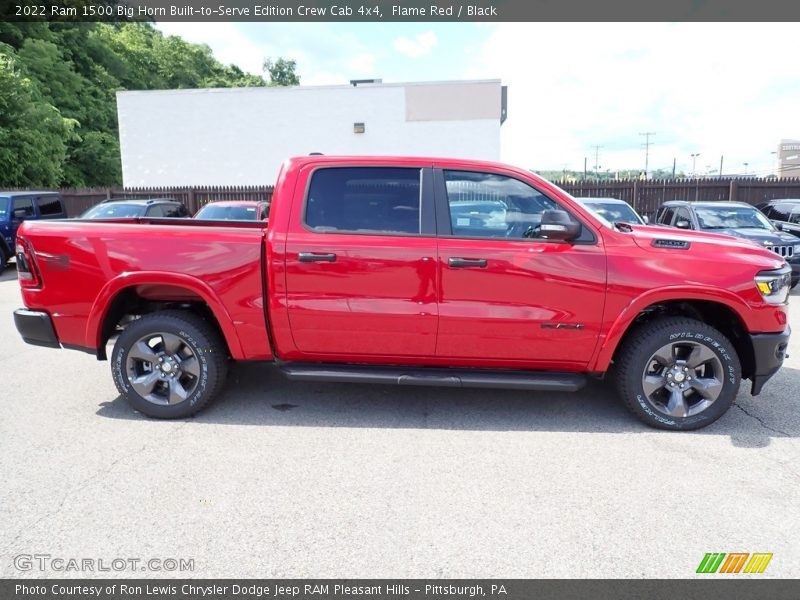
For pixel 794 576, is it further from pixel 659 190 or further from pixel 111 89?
pixel 111 89

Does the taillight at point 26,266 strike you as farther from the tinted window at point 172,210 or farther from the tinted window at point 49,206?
the tinted window at point 49,206

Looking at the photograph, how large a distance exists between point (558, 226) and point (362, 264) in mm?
1384

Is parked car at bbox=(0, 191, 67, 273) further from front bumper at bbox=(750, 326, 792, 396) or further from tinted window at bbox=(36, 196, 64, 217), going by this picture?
front bumper at bbox=(750, 326, 792, 396)

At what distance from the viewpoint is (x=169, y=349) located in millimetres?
4219

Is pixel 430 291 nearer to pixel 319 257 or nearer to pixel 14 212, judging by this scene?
pixel 319 257

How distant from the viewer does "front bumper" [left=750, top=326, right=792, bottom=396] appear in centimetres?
394

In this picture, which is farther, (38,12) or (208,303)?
(38,12)

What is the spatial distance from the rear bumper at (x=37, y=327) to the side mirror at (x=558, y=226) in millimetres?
3796

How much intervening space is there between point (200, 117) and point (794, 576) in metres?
26.5

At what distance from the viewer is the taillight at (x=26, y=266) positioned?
4246 millimetres

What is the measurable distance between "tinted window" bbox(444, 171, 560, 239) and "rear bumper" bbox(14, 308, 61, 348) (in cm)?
322

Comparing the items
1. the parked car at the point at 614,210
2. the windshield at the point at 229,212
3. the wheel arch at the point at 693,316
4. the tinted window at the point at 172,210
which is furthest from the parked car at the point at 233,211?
the wheel arch at the point at 693,316

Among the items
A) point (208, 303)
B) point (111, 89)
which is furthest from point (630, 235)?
point (111, 89)
